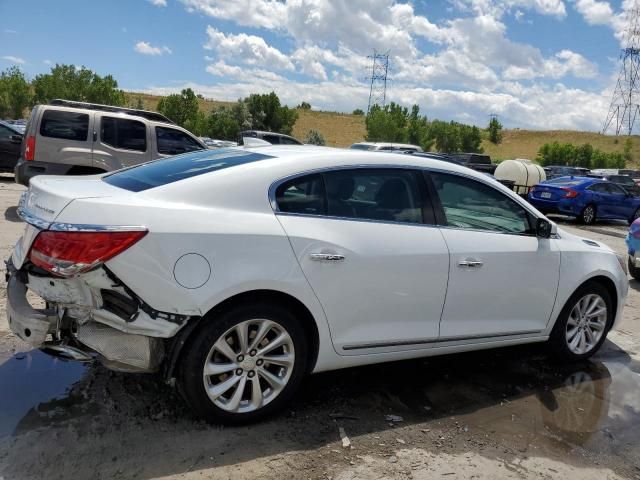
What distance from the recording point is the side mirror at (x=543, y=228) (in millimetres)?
4383

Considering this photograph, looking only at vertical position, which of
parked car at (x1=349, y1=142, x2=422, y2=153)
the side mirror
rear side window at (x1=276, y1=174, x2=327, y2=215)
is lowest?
the side mirror

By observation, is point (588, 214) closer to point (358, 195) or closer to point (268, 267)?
point (358, 195)

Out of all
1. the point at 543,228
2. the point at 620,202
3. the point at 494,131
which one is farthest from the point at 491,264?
the point at 494,131

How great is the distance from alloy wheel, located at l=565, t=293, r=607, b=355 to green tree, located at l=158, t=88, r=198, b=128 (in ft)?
171

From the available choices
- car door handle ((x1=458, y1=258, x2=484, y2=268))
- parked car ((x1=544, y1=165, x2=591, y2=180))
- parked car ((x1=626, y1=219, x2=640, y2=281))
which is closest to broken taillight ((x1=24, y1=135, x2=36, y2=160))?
car door handle ((x1=458, y1=258, x2=484, y2=268))

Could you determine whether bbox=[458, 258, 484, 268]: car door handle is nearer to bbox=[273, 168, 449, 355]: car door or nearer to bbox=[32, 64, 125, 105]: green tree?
bbox=[273, 168, 449, 355]: car door

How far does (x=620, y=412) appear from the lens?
4.07 metres

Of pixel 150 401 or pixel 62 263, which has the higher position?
pixel 62 263

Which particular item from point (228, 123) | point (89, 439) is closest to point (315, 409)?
point (89, 439)

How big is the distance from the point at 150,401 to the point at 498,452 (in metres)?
2.11

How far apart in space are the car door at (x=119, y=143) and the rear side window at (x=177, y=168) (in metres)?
6.31

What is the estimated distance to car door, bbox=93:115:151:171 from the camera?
9773 mm

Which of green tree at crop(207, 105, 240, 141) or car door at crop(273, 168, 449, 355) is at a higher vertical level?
green tree at crop(207, 105, 240, 141)

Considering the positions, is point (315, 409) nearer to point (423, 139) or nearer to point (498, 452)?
point (498, 452)
